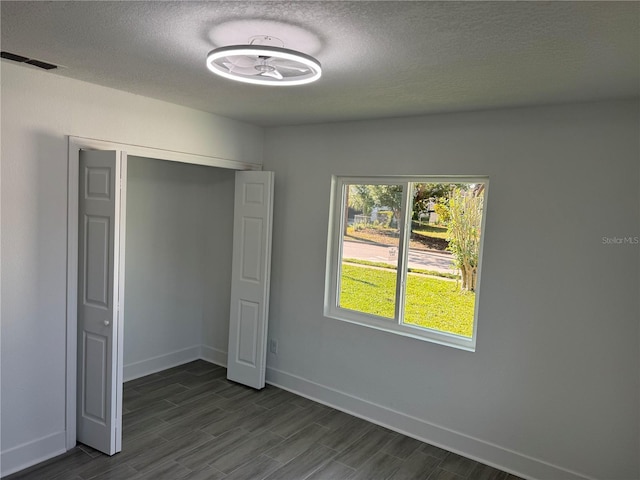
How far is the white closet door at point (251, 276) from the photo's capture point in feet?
13.8

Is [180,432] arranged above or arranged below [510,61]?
below

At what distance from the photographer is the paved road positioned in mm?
3584

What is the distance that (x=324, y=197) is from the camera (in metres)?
4.09

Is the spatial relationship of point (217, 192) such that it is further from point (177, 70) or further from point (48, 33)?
point (48, 33)

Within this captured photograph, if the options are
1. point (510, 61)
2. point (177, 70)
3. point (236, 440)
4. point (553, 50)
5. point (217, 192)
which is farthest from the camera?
point (217, 192)

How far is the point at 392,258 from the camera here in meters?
3.84

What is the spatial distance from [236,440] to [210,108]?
263 centimetres

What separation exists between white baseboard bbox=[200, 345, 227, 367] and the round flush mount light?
11.1ft

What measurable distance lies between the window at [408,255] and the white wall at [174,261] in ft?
4.60

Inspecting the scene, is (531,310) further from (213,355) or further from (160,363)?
(160,363)

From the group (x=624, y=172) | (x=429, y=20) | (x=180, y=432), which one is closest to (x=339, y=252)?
(x=180, y=432)

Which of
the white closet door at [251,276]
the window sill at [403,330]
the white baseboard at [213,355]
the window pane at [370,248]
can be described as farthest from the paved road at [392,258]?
the white baseboard at [213,355]

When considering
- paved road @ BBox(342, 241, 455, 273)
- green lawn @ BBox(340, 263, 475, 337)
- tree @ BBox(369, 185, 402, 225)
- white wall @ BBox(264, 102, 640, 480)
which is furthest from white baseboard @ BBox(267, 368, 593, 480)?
tree @ BBox(369, 185, 402, 225)

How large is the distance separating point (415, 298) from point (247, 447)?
174 cm
